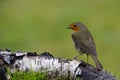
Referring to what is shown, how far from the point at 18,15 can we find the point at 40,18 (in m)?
0.72

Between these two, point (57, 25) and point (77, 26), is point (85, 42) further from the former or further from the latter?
point (57, 25)

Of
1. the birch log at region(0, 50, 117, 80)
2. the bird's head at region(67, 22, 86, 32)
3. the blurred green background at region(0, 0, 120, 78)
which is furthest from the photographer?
the blurred green background at region(0, 0, 120, 78)

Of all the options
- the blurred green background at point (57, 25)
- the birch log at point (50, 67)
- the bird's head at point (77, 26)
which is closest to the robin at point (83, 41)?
the bird's head at point (77, 26)

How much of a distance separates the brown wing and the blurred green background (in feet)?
16.0

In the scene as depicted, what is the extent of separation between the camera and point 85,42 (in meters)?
13.2

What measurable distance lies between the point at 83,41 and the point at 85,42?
0.07 metres

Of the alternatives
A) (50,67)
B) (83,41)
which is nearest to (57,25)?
(83,41)

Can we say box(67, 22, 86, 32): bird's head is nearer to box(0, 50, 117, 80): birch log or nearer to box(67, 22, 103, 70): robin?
box(67, 22, 103, 70): robin

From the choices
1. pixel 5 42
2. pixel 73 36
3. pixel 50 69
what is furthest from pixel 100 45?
pixel 50 69

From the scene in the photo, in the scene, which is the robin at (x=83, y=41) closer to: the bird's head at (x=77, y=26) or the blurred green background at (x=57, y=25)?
the bird's head at (x=77, y=26)

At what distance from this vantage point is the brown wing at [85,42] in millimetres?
12907

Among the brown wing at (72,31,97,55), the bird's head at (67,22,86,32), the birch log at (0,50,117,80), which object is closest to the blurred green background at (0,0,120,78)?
the bird's head at (67,22,86,32)

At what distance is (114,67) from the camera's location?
1855cm

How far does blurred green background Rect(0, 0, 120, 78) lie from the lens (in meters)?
20.5
